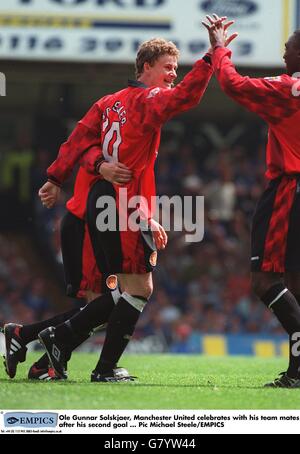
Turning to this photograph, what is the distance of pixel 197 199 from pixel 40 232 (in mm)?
3240

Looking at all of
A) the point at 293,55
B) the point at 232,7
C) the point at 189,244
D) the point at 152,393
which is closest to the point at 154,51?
the point at 293,55

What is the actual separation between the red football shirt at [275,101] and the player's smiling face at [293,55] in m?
0.19

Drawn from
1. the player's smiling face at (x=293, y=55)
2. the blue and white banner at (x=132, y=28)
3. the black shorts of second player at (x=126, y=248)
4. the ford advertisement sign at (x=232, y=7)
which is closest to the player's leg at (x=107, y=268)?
the black shorts of second player at (x=126, y=248)

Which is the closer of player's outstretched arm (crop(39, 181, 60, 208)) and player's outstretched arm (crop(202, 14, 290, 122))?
player's outstretched arm (crop(202, 14, 290, 122))

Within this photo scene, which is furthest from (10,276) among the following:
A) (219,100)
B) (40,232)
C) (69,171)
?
(69,171)

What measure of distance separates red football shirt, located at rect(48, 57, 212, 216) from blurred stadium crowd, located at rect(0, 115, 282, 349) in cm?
981

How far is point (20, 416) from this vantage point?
16.9 ft

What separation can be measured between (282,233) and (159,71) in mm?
1265

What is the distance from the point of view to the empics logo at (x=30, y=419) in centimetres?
511

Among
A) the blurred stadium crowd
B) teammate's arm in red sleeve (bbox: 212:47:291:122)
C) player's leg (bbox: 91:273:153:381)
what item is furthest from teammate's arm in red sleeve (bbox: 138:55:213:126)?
the blurred stadium crowd

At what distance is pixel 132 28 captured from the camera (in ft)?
46.6

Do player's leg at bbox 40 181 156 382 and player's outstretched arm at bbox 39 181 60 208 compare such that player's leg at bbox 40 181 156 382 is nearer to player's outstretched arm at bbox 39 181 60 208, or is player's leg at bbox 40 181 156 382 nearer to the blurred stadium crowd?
player's outstretched arm at bbox 39 181 60 208

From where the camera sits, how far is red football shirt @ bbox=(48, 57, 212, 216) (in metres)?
6.06

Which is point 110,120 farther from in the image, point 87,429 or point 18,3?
point 18,3
